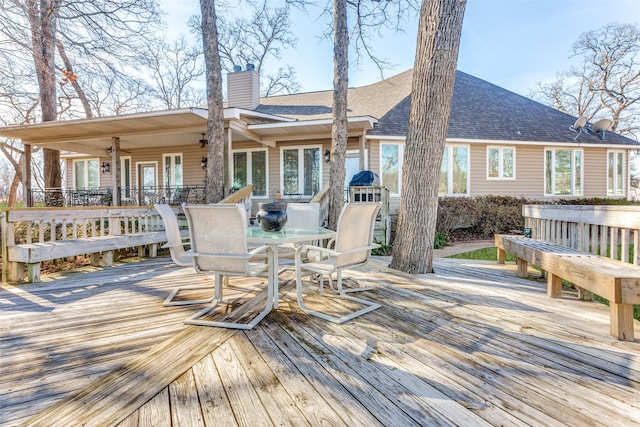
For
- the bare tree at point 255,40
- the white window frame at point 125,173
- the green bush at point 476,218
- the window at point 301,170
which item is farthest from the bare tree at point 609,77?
the white window frame at point 125,173

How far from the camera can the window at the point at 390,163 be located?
10.7 metres

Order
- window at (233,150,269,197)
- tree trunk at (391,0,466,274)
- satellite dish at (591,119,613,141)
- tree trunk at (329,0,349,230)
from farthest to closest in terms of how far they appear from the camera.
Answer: satellite dish at (591,119,613,141) → window at (233,150,269,197) → tree trunk at (329,0,349,230) → tree trunk at (391,0,466,274)

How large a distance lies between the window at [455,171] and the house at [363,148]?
35 millimetres

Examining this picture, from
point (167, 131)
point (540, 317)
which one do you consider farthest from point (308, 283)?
point (167, 131)

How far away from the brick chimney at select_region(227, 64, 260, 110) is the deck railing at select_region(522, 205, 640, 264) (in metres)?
10.8

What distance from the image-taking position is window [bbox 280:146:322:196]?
11.1m

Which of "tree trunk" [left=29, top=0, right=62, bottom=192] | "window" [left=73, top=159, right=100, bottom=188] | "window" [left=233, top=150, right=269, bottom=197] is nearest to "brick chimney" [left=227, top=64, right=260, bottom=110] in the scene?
"window" [left=233, top=150, right=269, bottom=197]

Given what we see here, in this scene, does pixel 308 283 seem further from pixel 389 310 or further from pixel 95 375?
pixel 95 375

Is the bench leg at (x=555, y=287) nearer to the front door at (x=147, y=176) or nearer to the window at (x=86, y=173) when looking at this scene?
the front door at (x=147, y=176)

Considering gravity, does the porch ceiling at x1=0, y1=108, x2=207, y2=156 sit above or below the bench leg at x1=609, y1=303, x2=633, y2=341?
above

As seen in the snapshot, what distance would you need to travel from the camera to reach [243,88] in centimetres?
1289

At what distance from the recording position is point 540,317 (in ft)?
9.34

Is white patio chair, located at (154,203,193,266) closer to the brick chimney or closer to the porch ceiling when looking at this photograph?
the porch ceiling

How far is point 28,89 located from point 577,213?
18.4 m
